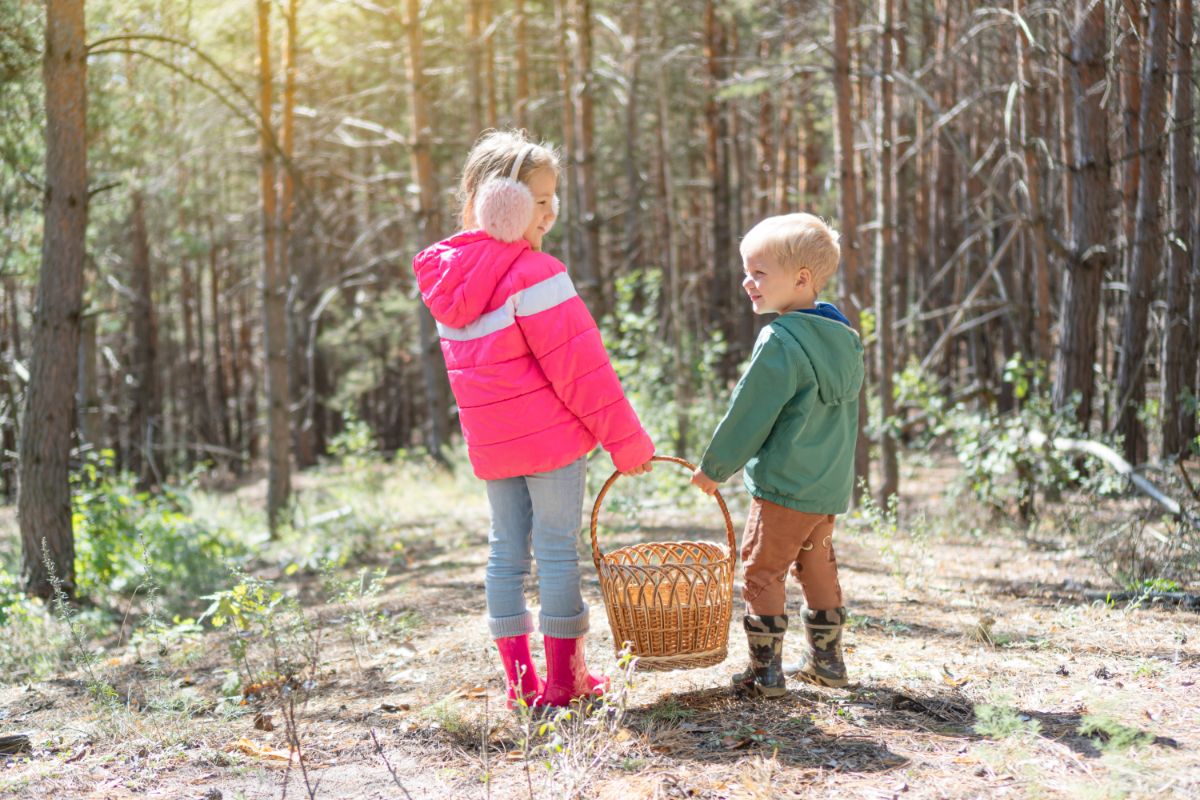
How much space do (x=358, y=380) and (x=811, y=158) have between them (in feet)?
32.2

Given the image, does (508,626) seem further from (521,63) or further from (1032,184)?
(521,63)

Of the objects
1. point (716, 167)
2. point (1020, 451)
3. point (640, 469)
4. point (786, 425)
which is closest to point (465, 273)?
point (640, 469)

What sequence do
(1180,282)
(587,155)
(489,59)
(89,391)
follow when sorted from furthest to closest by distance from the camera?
(489,59)
(89,391)
(587,155)
(1180,282)

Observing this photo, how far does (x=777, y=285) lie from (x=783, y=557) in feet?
2.93

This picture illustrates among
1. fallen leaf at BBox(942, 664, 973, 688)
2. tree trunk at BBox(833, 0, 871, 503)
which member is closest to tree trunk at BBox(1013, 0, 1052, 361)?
tree trunk at BBox(833, 0, 871, 503)

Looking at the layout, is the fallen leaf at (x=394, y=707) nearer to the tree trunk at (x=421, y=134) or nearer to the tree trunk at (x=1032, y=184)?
the tree trunk at (x=1032, y=184)

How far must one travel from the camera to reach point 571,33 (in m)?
11.1

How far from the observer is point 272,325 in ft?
31.9

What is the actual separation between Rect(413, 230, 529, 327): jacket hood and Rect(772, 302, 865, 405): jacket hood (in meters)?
0.92

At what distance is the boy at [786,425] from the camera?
10.4 ft

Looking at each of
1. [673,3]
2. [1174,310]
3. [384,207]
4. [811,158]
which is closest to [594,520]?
[1174,310]

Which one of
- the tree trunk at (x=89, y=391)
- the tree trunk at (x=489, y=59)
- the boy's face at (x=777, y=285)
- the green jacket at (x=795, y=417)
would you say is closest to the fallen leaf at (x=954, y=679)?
the green jacket at (x=795, y=417)

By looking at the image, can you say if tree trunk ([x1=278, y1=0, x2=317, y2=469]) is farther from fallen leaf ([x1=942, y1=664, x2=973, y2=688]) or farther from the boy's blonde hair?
fallen leaf ([x1=942, y1=664, x2=973, y2=688])

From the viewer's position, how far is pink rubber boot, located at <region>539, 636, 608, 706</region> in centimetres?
332
